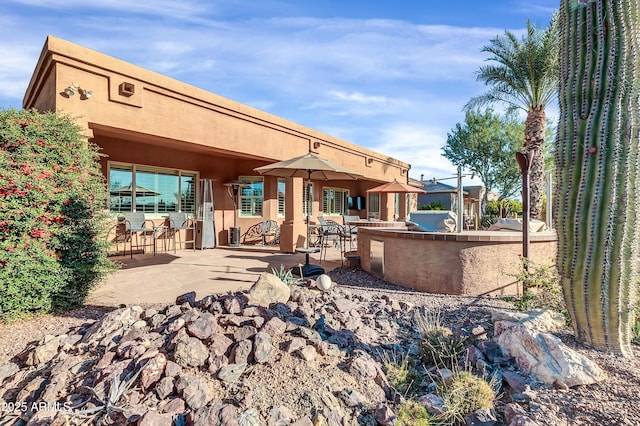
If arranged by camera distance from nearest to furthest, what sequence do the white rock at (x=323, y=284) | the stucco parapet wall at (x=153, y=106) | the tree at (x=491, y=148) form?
the white rock at (x=323, y=284), the stucco parapet wall at (x=153, y=106), the tree at (x=491, y=148)

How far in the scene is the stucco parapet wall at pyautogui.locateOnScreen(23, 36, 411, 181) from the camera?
569 centimetres

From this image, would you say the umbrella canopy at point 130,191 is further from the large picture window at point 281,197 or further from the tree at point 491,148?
the tree at point 491,148

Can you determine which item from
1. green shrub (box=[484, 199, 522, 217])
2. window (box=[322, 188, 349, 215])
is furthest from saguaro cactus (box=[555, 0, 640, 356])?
green shrub (box=[484, 199, 522, 217])

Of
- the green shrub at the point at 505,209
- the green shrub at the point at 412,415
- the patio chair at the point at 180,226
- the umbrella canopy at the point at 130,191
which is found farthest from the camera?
the green shrub at the point at 505,209

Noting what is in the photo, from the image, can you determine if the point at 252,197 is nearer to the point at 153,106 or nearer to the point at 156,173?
the point at 156,173

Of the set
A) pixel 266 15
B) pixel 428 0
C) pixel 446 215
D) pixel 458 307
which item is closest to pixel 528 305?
pixel 458 307

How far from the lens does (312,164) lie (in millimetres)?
6715

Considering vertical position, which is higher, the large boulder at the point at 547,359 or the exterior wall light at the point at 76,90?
the exterior wall light at the point at 76,90

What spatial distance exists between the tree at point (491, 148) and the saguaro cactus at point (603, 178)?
22744mm

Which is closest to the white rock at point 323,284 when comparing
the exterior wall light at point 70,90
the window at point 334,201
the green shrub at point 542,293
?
the green shrub at point 542,293

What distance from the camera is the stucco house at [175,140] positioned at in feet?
19.3

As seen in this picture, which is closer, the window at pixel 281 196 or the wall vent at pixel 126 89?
the wall vent at pixel 126 89

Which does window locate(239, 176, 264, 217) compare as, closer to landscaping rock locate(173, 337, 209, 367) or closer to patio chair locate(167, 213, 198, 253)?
patio chair locate(167, 213, 198, 253)

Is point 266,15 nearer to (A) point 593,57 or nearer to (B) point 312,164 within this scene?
(B) point 312,164
